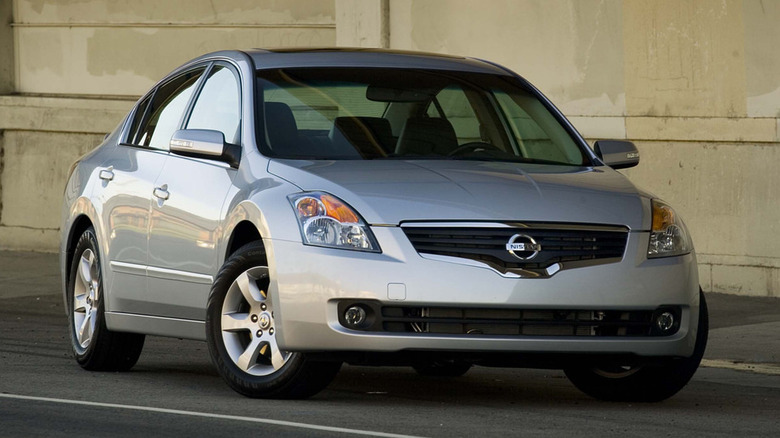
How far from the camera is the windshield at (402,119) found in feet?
26.7

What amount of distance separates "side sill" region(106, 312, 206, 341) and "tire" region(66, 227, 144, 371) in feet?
0.50

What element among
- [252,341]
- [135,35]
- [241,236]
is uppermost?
[135,35]

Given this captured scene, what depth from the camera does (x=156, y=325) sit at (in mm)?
8539

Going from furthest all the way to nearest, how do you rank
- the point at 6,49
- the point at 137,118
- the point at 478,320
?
the point at 6,49
the point at 137,118
the point at 478,320

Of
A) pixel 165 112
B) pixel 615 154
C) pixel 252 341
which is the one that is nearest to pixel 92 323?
pixel 165 112

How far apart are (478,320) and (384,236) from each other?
532 mm

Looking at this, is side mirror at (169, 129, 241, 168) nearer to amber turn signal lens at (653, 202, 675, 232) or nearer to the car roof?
the car roof

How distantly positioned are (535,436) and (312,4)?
11159mm

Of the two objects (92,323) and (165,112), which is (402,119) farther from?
(92,323)

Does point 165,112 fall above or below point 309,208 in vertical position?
above

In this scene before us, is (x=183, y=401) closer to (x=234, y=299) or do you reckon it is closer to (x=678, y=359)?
(x=234, y=299)

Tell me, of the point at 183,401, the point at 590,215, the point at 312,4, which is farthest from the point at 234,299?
the point at 312,4

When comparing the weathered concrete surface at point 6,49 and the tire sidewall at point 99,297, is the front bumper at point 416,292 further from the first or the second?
the weathered concrete surface at point 6,49

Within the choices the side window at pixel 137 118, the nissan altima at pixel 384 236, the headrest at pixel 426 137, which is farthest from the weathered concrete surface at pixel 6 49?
the headrest at pixel 426 137
